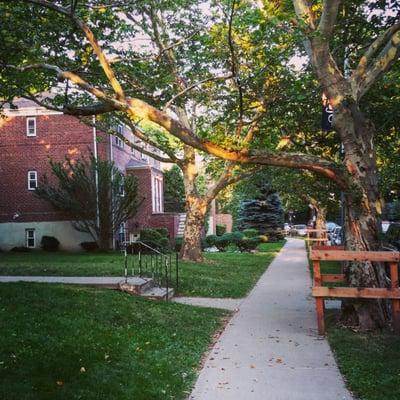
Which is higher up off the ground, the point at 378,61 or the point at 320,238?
the point at 378,61

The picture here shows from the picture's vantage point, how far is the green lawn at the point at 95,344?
526 centimetres

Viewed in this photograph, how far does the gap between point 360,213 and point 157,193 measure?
27794 mm

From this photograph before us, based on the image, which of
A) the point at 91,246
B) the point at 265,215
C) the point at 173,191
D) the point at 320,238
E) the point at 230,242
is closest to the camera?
the point at 91,246

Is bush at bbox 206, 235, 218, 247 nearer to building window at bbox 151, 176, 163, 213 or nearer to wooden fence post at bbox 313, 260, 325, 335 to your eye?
building window at bbox 151, 176, 163, 213

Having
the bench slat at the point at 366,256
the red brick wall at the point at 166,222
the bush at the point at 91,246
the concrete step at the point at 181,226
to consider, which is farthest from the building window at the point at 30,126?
the bench slat at the point at 366,256

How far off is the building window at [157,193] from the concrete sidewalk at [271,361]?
76.3 feet

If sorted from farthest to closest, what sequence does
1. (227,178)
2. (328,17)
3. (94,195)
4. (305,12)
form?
(94,195) < (227,178) < (305,12) < (328,17)

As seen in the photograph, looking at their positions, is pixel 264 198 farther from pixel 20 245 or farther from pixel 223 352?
pixel 223 352

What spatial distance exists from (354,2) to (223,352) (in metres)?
7.50

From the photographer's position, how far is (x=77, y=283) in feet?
38.9

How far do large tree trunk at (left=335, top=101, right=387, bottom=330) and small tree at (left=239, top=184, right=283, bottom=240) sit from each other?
120ft

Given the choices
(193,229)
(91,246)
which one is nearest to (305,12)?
(193,229)

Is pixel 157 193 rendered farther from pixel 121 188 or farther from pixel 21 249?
pixel 21 249

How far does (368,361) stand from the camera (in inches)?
265
